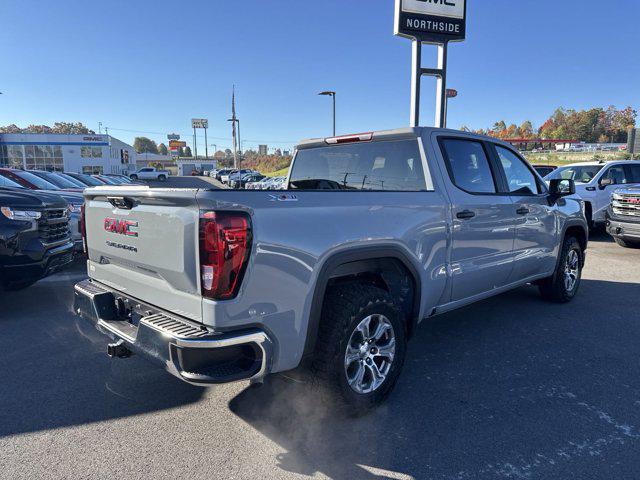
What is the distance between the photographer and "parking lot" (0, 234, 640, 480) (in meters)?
2.59

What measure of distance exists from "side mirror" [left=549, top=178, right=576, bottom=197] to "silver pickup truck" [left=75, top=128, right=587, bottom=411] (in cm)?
51

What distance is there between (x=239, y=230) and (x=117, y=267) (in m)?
1.24

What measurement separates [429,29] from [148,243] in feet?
42.6

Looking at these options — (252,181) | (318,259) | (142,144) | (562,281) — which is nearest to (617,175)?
(562,281)

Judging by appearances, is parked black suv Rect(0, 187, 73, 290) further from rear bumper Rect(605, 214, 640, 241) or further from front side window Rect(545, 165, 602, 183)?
→ front side window Rect(545, 165, 602, 183)

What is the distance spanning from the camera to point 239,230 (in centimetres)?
233

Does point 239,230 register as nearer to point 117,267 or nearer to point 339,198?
point 339,198

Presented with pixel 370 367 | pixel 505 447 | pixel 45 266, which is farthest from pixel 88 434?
pixel 45 266

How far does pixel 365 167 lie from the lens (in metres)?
4.05

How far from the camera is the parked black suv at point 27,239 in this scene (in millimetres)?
4883

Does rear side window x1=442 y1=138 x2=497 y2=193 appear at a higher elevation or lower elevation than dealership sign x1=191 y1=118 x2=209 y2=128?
lower

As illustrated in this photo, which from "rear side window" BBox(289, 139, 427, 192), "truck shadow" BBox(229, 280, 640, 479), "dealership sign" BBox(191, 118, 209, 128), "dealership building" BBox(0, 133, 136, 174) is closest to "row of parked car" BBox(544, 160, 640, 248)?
"truck shadow" BBox(229, 280, 640, 479)

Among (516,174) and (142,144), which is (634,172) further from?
(142,144)

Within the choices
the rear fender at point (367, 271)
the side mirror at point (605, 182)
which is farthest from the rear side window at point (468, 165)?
the side mirror at point (605, 182)
